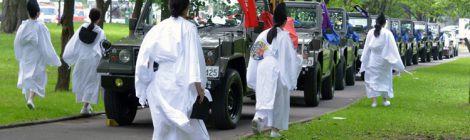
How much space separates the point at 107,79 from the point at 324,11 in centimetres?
872

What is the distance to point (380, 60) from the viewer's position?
18266mm

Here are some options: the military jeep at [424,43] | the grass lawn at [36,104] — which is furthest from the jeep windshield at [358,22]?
the military jeep at [424,43]

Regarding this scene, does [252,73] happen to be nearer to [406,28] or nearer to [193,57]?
[193,57]

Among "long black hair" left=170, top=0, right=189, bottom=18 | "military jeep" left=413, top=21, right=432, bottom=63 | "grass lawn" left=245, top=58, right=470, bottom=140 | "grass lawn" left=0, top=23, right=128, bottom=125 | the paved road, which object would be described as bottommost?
"grass lawn" left=245, top=58, right=470, bottom=140

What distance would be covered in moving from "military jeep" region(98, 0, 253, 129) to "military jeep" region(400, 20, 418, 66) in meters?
26.3

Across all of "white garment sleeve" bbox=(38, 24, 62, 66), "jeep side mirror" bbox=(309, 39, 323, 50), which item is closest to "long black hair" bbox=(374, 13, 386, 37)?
"jeep side mirror" bbox=(309, 39, 323, 50)

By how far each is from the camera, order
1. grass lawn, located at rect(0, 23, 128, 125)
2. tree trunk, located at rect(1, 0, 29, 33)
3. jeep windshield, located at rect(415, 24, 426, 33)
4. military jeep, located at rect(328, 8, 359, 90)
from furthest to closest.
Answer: jeep windshield, located at rect(415, 24, 426, 33) → tree trunk, located at rect(1, 0, 29, 33) → military jeep, located at rect(328, 8, 359, 90) → grass lawn, located at rect(0, 23, 128, 125)

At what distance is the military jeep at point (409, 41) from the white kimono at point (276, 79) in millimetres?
27937

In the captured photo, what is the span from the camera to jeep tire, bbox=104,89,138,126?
44.3 feet

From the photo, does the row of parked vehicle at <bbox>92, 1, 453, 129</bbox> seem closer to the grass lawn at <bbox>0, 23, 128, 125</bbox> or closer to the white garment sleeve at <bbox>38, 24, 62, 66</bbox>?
the grass lawn at <bbox>0, 23, 128, 125</bbox>

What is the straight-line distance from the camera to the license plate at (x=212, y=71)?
1273cm

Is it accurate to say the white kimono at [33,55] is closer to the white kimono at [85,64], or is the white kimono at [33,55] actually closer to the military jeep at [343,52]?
the white kimono at [85,64]

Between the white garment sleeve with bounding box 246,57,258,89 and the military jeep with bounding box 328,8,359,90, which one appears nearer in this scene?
the white garment sleeve with bounding box 246,57,258,89

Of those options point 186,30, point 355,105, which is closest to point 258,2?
point 355,105
